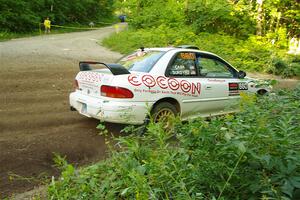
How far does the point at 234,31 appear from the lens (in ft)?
61.5

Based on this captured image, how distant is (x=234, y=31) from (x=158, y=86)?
47.1 feet

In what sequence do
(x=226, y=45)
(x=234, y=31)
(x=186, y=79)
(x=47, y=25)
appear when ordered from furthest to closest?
(x=47, y=25)
(x=234, y=31)
(x=226, y=45)
(x=186, y=79)

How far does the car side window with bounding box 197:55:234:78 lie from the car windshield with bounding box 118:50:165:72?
0.85 m

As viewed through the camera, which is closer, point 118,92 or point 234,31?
point 118,92

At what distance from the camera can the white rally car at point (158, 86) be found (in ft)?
17.8

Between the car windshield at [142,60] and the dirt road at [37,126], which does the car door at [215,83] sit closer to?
the car windshield at [142,60]

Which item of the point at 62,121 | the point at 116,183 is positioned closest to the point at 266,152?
the point at 116,183

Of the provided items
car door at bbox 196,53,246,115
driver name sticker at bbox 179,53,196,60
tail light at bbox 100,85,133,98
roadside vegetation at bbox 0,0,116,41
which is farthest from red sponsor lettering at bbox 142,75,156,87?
roadside vegetation at bbox 0,0,116,41

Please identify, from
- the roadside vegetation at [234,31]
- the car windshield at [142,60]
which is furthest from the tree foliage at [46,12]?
the car windshield at [142,60]

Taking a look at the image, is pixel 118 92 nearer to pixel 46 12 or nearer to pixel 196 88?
pixel 196 88

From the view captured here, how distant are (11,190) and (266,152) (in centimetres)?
305

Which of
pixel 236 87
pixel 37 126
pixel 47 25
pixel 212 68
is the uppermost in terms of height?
pixel 47 25

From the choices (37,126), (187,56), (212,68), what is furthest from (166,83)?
(37,126)

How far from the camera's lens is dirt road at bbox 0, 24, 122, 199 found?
4.60 metres
